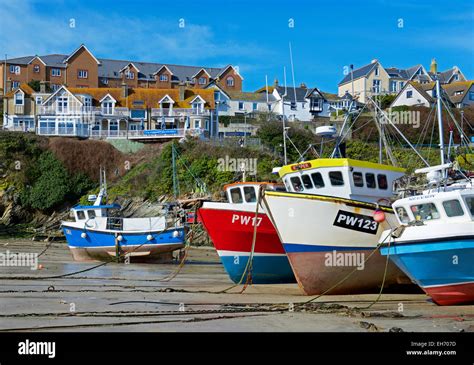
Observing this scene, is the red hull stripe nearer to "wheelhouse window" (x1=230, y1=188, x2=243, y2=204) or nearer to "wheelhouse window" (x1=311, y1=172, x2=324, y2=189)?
"wheelhouse window" (x1=230, y1=188, x2=243, y2=204)

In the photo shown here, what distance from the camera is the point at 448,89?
73812mm

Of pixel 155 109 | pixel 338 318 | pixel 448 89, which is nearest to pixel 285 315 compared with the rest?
pixel 338 318

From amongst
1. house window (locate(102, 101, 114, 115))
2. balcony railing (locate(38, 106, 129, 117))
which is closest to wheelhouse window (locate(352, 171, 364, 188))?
balcony railing (locate(38, 106, 129, 117))

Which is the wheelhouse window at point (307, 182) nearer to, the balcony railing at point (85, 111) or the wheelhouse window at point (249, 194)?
the wheelhouse window at point (249, 194)

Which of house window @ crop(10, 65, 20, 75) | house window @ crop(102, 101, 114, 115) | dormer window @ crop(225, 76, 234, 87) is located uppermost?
house window @ crop(10, 65, 20, 75)

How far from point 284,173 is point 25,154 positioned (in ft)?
131

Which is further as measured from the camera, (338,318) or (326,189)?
(326,189)

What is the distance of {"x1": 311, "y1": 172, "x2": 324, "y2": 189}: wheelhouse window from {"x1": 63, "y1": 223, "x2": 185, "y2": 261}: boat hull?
35.2 feet

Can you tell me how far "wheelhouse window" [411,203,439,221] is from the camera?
15.2m

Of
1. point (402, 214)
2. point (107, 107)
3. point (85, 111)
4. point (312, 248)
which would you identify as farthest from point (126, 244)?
point (107, 107)

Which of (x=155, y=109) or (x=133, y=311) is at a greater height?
(x=155, y=109)

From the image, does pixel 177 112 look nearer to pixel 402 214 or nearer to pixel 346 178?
pixel 346 178
